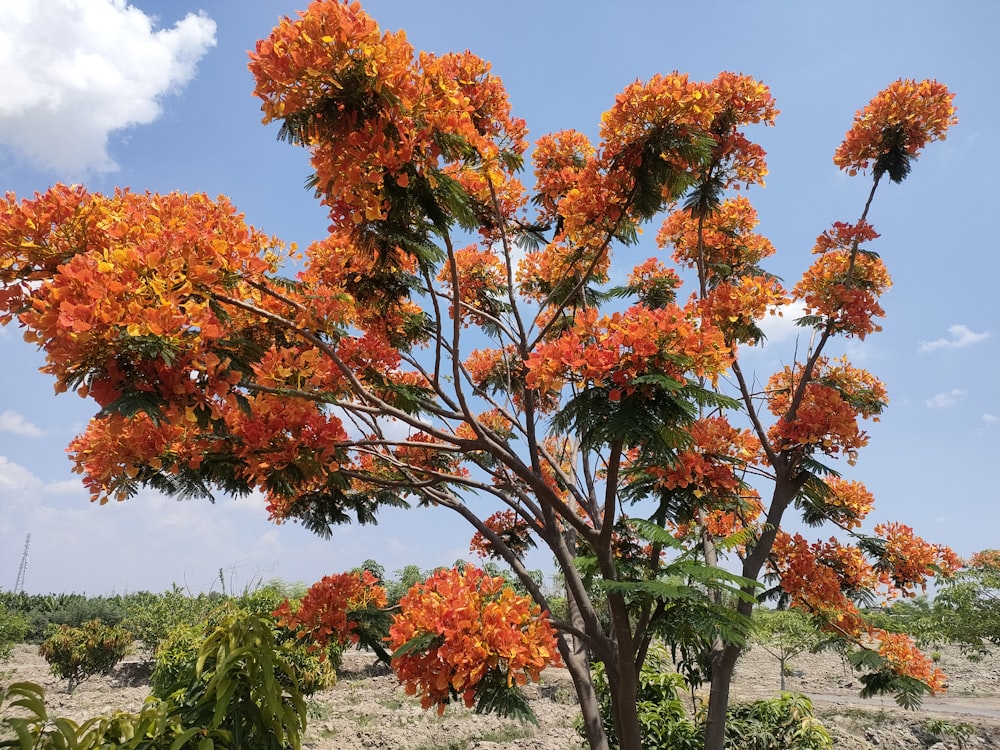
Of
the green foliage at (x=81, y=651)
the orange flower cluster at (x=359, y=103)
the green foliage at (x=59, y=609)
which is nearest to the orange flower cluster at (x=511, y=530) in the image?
the orange flower cluster at (x=359, y=103)

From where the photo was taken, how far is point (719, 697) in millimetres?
5902

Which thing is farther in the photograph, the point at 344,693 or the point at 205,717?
the point at 344,693

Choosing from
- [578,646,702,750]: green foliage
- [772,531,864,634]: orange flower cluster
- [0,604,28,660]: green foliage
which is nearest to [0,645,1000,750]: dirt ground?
[0,604,28,660]: green foliage

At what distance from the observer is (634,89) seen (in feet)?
11.9

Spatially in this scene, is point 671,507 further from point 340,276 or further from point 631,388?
point 340,276

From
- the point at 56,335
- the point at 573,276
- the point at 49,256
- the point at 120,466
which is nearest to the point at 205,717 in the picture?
the point at 56,335

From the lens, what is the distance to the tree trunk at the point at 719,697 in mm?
5770

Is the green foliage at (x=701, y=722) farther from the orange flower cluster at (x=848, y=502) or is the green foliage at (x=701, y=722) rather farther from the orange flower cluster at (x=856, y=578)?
the orange flower cluster at (x=848, y=502)

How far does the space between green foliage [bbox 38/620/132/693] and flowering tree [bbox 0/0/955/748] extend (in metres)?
11.6

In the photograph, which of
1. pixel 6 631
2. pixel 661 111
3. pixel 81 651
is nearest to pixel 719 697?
pixel 661 111

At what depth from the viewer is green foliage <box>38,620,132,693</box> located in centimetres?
1316

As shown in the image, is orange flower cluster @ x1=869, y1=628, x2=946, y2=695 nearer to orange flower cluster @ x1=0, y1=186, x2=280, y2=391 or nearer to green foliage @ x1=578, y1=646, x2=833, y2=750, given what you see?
green foliage @ x1=578, y1=646, x2=833, y2=750

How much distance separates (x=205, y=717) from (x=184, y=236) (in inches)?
70.3

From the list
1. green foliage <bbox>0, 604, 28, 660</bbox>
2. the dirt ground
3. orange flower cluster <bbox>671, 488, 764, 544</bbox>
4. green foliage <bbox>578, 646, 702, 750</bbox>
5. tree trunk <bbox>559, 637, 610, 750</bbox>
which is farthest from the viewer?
green foliage <bbox>0, 604, 28, 660</bbox>
